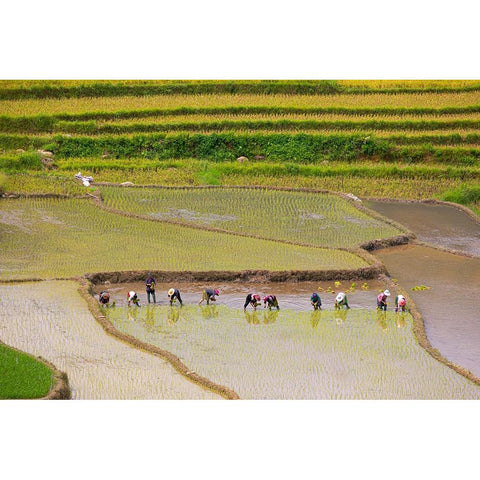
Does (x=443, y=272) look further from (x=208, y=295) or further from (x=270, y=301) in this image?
(x=208, y=295)

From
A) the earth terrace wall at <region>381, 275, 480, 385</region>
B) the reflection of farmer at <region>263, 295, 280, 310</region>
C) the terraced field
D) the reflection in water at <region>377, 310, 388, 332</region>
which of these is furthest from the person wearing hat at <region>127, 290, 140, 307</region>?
the terraced field

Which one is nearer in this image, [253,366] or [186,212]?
[253,366]

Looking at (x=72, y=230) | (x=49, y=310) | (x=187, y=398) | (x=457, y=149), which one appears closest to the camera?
(x=187, y=398)

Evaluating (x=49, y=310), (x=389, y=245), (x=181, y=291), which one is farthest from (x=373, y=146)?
(x=49, y=310)

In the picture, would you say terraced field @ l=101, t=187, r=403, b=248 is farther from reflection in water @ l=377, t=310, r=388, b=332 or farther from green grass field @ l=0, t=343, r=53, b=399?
green grass field @ l=0, t=343, r=53, b=399

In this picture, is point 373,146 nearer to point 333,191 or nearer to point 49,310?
point 333,191

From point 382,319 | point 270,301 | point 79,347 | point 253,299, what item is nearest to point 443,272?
point 382,319
